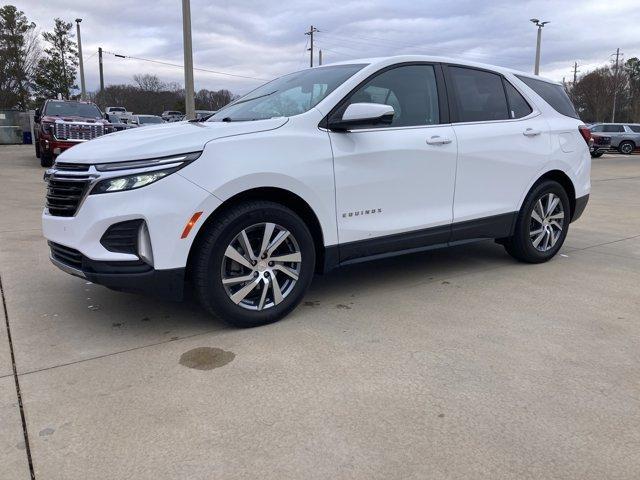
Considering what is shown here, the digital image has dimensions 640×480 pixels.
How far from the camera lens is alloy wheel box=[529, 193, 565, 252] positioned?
5.32 metres

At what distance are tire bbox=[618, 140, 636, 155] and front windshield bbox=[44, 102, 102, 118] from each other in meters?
27.6

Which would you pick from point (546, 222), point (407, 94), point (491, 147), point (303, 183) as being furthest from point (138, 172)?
point (546, 222)

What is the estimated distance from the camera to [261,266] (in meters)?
3.68

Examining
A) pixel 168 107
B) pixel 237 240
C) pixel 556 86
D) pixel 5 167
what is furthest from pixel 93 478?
pixel 168 107

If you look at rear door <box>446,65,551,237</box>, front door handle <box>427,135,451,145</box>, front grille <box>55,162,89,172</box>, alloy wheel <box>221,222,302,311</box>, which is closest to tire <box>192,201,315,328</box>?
alloy wheel <box>221,222,302,311</box>

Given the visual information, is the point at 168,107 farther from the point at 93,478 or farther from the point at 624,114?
the point at 93,478

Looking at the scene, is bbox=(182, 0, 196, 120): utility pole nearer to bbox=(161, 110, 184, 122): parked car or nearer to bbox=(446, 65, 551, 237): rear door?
bbox=(446, 65, 551, 237): rear door

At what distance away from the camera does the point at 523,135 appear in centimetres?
506

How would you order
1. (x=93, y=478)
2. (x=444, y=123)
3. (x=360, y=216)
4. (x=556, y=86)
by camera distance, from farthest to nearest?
1. (x=556, y=86)
2. (x=444, y=123)
3. (x=360, y=216)
4. (x=93, y=478)

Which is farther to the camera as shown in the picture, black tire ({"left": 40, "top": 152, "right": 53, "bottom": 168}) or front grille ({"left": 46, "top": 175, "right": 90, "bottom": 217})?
black tire ({"left": 40, "top": 152, "right": 53, "bottom": 168})

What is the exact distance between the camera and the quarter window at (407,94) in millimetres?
4207

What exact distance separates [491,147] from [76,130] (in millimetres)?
13083

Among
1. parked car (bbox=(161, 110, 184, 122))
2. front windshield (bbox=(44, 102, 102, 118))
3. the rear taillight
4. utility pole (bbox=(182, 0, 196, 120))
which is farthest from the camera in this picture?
parked car (bbox=(161, 110, 184, 122))

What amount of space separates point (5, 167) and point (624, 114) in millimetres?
73907
